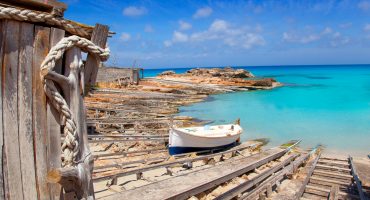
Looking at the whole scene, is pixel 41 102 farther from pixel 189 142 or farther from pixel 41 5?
pixel 189 142

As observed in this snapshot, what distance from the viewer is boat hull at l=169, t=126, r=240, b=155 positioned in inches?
531

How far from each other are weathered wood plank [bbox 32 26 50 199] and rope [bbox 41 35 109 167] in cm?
7

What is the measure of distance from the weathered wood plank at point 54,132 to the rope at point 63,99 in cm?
6

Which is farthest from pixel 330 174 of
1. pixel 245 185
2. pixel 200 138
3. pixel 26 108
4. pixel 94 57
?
pixel 26 108

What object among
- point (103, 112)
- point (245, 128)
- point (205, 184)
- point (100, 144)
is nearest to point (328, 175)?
point (205, 184)

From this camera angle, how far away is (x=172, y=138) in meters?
13.5

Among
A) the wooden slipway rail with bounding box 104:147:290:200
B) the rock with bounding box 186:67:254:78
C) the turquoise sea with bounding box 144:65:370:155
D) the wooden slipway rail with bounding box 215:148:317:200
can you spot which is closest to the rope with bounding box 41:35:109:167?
the wooden slipway rail with bounding box 104:147:290:200

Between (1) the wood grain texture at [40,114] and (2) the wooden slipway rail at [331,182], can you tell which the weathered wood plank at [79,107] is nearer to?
(1) the wood grain texture at [40,114]

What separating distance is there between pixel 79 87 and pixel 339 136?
21120mm

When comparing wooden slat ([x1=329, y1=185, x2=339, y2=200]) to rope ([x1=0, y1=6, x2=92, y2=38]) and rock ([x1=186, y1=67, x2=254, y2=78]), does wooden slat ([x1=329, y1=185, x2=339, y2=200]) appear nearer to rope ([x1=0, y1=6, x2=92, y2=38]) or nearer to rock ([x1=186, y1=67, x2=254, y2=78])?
rope ([x1=0, y1=6, x2=92, y2=38])

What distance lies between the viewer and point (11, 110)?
8.05ft

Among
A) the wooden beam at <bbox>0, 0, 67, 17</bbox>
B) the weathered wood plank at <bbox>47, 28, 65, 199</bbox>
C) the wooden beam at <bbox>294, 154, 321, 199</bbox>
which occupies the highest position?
the wooden beam at <bbox>0, 0, 67, 17</bbox>

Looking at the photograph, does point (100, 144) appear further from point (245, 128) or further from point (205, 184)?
point (245, 128)

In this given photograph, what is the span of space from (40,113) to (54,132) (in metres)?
0.21
